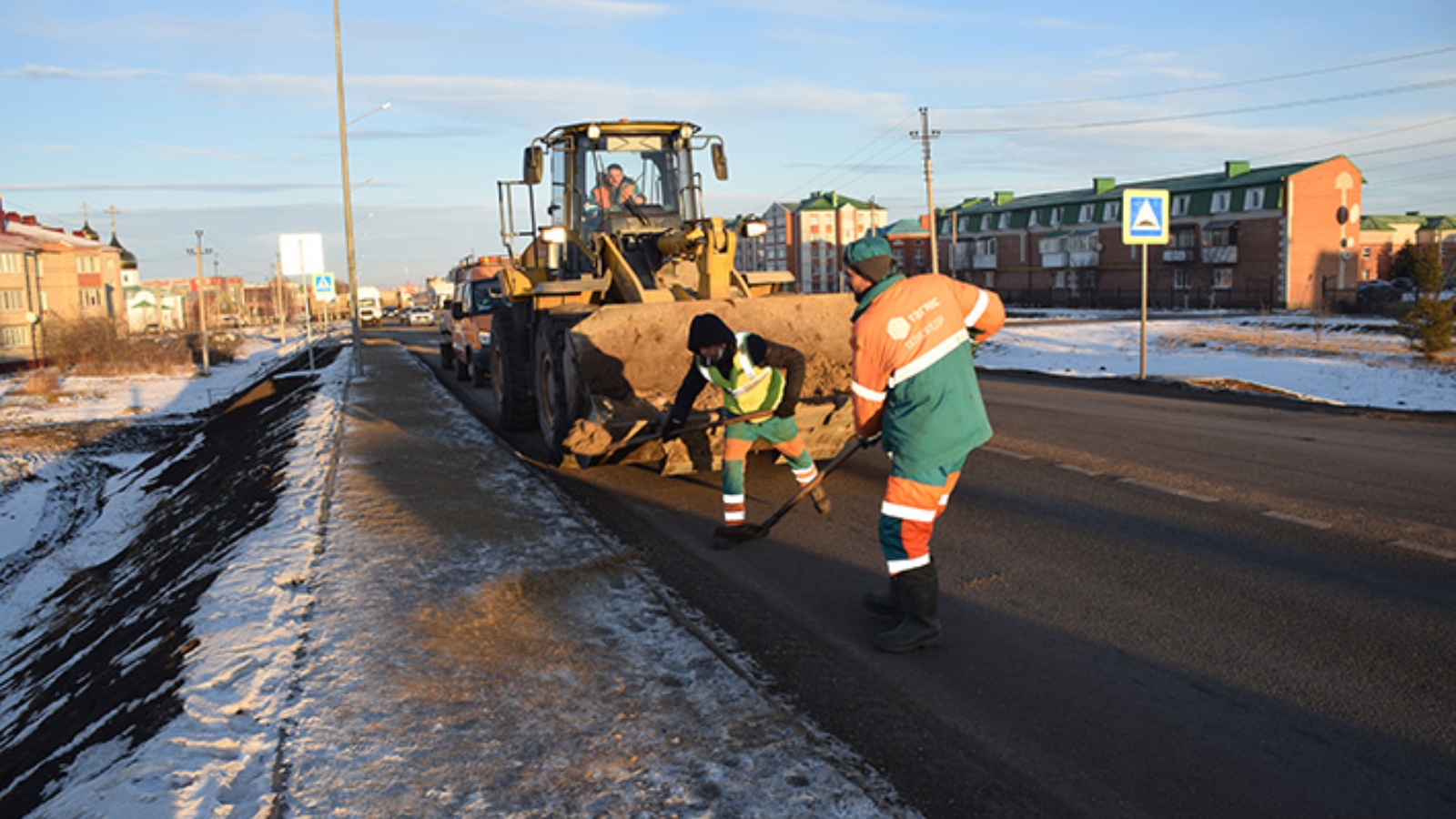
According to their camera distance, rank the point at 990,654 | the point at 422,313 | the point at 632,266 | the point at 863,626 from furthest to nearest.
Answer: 1. the point at 422,313
2. the point at 632,266
3. the point at 863,626
4. the point at 990,654

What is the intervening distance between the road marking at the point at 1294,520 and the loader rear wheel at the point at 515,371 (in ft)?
25.7

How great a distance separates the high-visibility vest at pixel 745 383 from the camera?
6.75 m

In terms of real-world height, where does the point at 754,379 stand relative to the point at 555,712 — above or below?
above

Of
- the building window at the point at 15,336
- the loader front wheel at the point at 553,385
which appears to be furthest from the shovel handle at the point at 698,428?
the building window at the point at 15,336

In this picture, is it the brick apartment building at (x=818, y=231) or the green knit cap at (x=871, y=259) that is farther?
the brick apartment building at (x=818, y=231)

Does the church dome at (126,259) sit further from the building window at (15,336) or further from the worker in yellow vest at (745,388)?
the worker in yellow vest at (745,388)

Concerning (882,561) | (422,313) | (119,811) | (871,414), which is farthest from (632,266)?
(422,313)

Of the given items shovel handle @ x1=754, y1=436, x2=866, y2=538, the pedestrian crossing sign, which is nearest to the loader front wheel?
shovel handle @ x1=754, y1=436, x2=866, y2=538

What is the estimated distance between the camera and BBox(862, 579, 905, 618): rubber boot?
16.4 ft

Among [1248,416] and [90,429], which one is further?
[90,429]

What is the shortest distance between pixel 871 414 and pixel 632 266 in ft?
21.0

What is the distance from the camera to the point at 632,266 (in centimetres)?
1066

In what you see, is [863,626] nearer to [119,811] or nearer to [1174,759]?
[1174,759]

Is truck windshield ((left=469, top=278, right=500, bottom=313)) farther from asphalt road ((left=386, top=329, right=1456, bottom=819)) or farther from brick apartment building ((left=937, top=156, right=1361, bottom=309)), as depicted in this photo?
brick apartment building ((left=937, top=156, right=1361, bottom=309))
